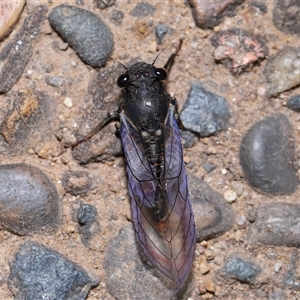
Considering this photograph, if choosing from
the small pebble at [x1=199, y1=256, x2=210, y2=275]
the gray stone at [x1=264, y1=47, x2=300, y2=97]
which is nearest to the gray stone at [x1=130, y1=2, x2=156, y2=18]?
the gray stone at [x1=264, y1=47, x2=300, y2=97]

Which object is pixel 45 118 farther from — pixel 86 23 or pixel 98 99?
pixel 86 23

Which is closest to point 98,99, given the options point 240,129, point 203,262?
point 240,129

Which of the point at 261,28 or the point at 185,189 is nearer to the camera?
the point at 185,189

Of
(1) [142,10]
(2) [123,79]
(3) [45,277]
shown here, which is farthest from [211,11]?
(3) [45,277]

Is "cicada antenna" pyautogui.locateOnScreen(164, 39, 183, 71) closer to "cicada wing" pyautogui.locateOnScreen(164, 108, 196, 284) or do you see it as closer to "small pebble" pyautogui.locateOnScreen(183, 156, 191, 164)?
"cicada wing" pyautogui.locateOnScreen(164, 108, 196, 284)

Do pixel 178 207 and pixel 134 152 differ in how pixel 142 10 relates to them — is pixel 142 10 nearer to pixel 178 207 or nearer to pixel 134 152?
pixel 134 152

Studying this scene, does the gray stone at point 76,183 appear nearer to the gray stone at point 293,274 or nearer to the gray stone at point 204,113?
the gray stone at point 204,113

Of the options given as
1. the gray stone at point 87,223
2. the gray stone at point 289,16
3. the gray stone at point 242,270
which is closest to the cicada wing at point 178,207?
the gray stone at point 242,270
